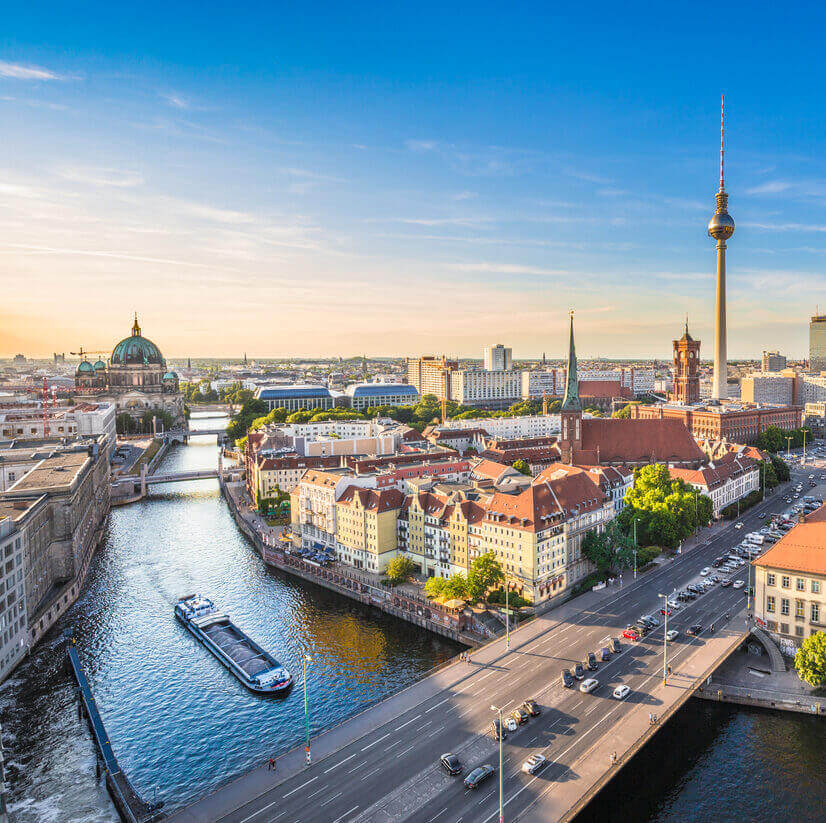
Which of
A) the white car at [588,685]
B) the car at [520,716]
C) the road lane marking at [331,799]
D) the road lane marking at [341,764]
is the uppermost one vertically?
the white car at [588,685]

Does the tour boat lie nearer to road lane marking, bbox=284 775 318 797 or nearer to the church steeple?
road lane marking, bbox=284 775 318 797

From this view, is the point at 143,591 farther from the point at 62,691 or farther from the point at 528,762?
the point at 528,762

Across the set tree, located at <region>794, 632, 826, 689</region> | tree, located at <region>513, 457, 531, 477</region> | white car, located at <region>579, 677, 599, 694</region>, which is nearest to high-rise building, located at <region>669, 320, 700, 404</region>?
tree, located at <region>513, 457, 531, 477</region>

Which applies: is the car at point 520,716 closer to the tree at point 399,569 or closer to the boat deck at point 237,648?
the boat deck at point 237,648

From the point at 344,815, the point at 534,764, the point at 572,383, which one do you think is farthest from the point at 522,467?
the point at 344,815

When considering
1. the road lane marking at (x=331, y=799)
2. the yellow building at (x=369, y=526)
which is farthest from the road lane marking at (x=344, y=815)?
the yellow building at (x=369, y=526)

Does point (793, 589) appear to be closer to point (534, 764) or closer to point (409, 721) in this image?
point (534, 764)

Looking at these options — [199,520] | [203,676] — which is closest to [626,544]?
[203,676]
